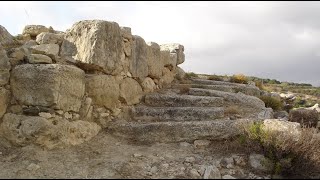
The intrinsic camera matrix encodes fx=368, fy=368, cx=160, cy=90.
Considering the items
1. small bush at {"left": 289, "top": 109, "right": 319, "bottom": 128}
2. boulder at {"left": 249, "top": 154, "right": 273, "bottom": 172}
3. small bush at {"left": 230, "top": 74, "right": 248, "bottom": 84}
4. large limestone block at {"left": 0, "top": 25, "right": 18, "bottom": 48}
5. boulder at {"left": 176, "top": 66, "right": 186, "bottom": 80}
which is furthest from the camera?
small bush at {"left": 230, "top": 74, "right": 248, "bottom": 84}

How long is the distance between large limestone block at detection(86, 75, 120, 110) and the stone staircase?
0.41m

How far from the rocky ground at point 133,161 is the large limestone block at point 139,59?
186 centimetres

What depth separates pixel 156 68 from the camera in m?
8.12

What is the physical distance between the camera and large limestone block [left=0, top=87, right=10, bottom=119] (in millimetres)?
5531

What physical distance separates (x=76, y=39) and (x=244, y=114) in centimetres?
345

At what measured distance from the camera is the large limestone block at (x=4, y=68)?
558cm

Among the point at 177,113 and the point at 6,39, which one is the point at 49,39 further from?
the point at 177,113

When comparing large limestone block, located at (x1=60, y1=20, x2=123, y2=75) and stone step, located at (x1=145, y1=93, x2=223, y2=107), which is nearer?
large limestone block, located at (x1=60, y1=20, x2=123, y2=75)

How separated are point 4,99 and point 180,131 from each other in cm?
278

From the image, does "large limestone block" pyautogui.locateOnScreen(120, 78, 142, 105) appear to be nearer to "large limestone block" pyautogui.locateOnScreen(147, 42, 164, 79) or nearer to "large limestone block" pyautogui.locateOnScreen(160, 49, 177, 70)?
"large limestone block" pyautogui.locateOnScreen(147, 42, 164, 79)

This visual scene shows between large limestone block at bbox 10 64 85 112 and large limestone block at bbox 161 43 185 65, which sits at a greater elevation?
large limestone block at bbox 161 43 185 65

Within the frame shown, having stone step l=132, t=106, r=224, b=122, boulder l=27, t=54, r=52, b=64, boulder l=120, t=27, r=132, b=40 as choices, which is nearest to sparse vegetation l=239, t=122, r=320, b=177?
stone step l=132, t=106, r=224, b=122

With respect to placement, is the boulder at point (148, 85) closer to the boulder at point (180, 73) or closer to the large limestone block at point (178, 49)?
the boulder at point (180, 73)

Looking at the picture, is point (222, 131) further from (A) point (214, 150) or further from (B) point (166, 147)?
(B) point (166, 147)
